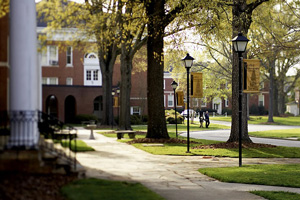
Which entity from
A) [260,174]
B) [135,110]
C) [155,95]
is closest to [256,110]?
[135,110]

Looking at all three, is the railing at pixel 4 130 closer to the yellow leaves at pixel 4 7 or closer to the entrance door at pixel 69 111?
the entrance door at pixel 69 111

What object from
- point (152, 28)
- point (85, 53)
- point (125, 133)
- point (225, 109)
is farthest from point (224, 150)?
point (225, 109)

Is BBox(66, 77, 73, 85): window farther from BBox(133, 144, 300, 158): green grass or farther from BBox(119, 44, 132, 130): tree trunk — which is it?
BBox(119, 44, 132, 130): tree trunk

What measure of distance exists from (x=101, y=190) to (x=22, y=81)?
107cm

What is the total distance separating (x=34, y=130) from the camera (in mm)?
3496

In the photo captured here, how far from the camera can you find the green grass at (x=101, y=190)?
3.54m

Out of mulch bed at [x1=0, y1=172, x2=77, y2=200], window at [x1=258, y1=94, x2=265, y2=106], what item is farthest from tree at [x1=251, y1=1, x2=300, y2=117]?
window at [x1=258, y1=94, x2=265, y2=106]

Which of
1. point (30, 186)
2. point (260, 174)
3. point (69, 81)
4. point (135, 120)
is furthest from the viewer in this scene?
point (135, 120)

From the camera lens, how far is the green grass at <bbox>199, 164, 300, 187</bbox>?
1131cm

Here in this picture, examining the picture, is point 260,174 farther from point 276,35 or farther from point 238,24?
point 276,35

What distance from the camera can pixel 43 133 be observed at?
3.64 metres

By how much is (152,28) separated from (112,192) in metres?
13.6

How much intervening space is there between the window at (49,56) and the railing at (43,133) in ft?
1.63

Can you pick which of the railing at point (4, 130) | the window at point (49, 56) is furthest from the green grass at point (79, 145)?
the window at point (49, 56)
